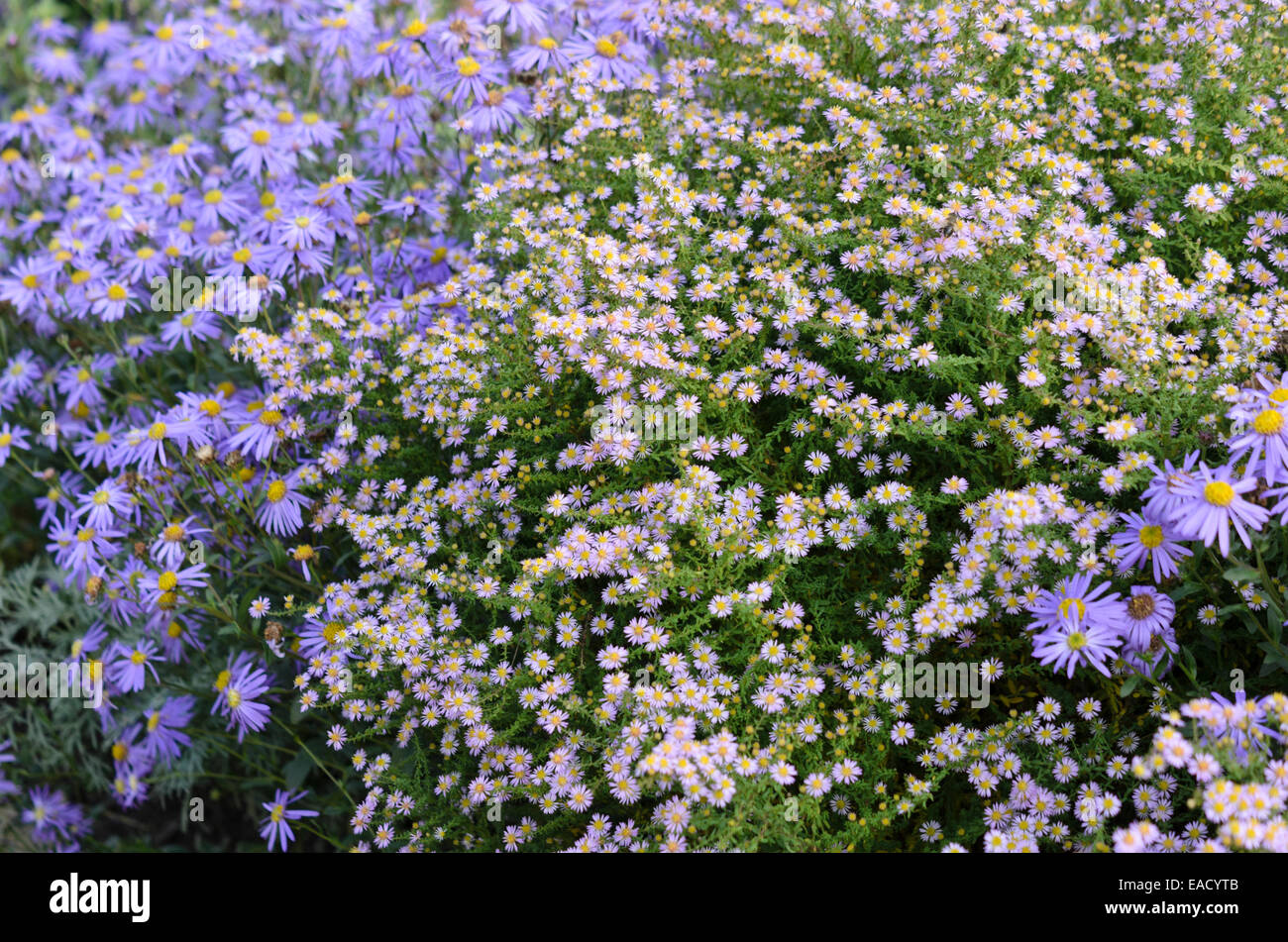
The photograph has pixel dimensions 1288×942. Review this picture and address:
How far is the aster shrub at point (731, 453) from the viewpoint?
230 cm

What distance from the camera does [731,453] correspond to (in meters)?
2.56

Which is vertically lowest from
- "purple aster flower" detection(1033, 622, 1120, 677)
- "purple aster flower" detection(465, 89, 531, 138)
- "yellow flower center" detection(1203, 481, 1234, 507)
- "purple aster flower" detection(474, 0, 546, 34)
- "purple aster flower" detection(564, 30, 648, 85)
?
"purple aster flower" detection(1033, 622, 1120, 677)

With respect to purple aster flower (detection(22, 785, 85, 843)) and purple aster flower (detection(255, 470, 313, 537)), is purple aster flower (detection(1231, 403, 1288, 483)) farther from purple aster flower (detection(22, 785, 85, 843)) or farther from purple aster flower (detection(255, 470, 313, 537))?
purple aster flower (detection(22, 785, 85, 843))

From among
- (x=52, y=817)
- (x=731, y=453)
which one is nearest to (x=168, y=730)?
(x=52, y=817)

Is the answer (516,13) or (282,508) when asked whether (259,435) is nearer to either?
(282,508)

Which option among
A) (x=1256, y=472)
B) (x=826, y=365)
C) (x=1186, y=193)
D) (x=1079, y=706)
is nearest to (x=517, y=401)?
(x=826, y=365)

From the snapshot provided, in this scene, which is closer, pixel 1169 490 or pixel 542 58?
pixel 1169 490

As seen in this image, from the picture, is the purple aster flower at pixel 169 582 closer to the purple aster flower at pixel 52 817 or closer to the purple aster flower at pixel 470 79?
the purple aster flower at pixel 52 817

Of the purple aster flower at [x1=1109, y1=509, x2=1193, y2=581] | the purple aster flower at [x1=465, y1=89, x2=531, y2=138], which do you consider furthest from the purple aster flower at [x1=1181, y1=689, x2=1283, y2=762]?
the purple aster flower at [x1=465, y1=89, x2=531, y2=138]

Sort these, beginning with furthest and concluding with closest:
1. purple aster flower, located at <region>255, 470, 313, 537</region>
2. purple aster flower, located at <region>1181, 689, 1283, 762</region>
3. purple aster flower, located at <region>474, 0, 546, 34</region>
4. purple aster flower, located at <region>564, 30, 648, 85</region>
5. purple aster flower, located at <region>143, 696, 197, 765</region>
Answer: purple aster flower, located at <region>474, 0, 546, 34</region> → purple aster flower, located at <region>564, 30, 648, 85</region> → purple aster flower, located at <region>143, 696, 197, 765</region> → purple aster flower, located at <region>255, 470, 313, 537</region> → purple aster flower, located at <region>1181, 689, 1283, 762</region>

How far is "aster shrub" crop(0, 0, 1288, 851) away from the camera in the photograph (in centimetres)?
230

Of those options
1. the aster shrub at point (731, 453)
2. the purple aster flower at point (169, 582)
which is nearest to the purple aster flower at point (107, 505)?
the aster shrub at point (731, 453)

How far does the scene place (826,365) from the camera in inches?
114

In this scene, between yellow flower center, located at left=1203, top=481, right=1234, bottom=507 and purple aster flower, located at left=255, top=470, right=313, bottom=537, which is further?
purple aster flower, located at left=255, top=470, right=313, bottom=537
